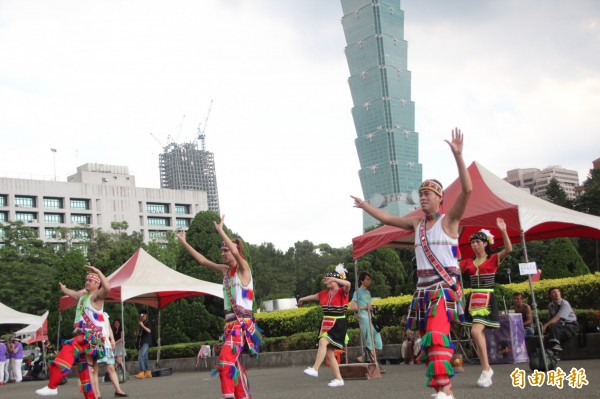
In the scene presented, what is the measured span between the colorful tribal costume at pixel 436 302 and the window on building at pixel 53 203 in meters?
108

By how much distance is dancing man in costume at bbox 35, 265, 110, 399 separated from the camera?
28.8 feet

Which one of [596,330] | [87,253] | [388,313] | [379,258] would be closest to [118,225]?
[87,253]

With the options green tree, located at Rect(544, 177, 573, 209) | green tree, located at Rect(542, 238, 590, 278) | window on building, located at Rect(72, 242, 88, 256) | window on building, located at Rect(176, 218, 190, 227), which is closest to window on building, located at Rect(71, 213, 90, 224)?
window on building, located at Rect(176, 218, 190, 227)

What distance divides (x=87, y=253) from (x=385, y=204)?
341 ft

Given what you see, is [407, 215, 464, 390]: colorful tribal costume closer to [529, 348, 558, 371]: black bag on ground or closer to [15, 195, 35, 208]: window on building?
[529, 348, 558, 371]: black bag on ground

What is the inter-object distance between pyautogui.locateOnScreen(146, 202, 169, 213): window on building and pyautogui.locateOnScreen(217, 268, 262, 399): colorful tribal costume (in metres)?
117

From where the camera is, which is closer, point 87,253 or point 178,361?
point 178,361

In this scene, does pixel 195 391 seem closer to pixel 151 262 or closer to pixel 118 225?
pixel 151 262

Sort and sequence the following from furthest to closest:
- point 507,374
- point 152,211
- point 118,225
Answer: point 152,211 < point 118,225 < point 507,374

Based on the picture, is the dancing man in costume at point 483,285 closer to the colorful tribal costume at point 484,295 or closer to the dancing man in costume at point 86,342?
the colorful tribal costume at point 484,295

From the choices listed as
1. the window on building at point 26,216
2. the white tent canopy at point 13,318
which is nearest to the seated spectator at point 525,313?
the white tent canopy at point 13,318

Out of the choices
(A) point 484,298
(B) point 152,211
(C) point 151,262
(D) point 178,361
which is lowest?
(D) point 178,361

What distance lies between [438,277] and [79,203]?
11224cm

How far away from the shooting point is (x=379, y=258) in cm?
4672
